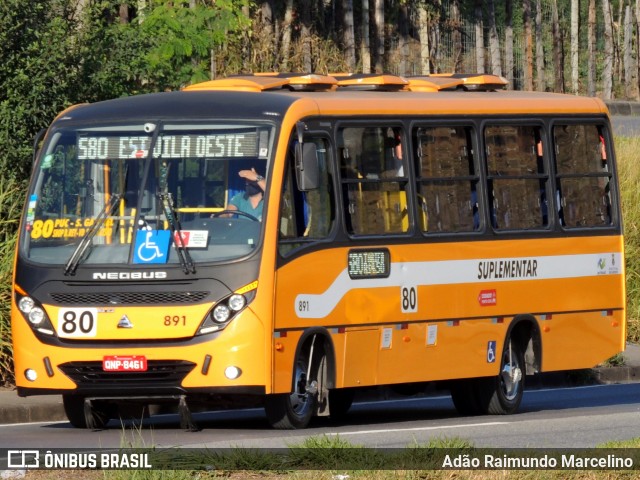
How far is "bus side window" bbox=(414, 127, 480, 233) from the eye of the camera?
15.6m

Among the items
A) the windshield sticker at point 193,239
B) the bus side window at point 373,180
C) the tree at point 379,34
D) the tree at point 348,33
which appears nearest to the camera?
the windshield sticker at point 193,239

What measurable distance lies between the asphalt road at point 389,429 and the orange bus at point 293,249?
1.09 ft

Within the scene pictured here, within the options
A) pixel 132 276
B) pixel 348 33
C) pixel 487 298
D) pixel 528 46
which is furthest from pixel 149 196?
pixel 528 46

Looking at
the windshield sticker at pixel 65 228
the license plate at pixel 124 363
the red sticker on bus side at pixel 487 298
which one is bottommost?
the red sticker on bus side at pixel 487 298

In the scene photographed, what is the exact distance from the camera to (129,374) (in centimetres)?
1347

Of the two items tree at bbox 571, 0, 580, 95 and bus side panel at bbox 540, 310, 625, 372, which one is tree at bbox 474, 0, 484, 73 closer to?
tree at bbox 571, 0, 580, 95

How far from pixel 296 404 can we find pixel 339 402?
2.49 m

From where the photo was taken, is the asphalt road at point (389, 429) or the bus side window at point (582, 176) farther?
the bus side window at point (582, 176)

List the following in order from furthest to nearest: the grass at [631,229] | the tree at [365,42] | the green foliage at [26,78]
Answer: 1. the tree at [365,42]
2. the grass at [631,229]
3. the green foliage at [26,78]

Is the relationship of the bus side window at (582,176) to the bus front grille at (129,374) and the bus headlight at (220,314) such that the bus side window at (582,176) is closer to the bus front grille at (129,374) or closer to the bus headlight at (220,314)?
the bus headlight at (220,314)

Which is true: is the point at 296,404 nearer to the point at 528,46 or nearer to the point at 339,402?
the point at 339,402

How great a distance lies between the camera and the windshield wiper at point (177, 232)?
13523 millimetres

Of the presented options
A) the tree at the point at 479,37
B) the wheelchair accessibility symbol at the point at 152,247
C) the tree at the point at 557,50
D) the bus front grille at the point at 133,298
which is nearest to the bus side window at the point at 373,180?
the wheelchair accessibility symbol at the point at 152,247

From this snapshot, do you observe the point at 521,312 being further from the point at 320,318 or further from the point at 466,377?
the point at 320,318
